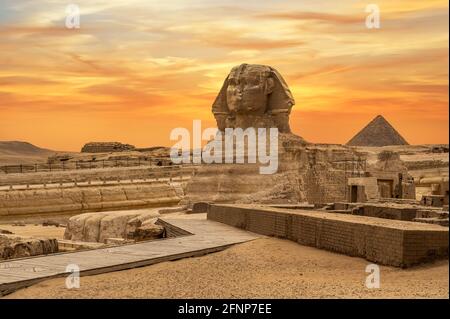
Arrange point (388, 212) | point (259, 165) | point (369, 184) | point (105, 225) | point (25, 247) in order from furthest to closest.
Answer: point (259, 165)
point (369, 184)
point (105, 225)
point (25, 247)
point (388, 212)

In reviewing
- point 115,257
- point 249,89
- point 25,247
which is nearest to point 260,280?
point 115,257

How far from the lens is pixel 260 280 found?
8.34m

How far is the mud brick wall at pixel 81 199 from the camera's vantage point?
29.4m

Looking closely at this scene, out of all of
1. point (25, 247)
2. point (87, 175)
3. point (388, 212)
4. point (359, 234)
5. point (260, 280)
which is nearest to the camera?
point (260, 280)

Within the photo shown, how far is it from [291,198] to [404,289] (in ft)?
38.8

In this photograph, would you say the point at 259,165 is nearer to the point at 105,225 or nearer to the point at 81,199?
the point at 105,225

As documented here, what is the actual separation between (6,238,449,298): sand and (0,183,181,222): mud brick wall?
20.9 metres

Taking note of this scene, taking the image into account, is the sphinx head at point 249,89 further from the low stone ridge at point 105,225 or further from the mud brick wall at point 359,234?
the mud brick wall at point 359,234

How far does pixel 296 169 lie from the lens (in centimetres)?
1981

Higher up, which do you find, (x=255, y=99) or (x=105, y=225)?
(x=255, y=99)

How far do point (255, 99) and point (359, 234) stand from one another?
1103cm

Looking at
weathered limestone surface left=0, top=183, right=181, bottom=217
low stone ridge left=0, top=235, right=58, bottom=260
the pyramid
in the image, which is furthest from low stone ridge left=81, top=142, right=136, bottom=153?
low stone ridge left=0, top=235, right=58, bottom=260

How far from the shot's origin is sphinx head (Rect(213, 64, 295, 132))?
20156 mm

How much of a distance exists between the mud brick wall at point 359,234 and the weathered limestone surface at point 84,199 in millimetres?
17955
